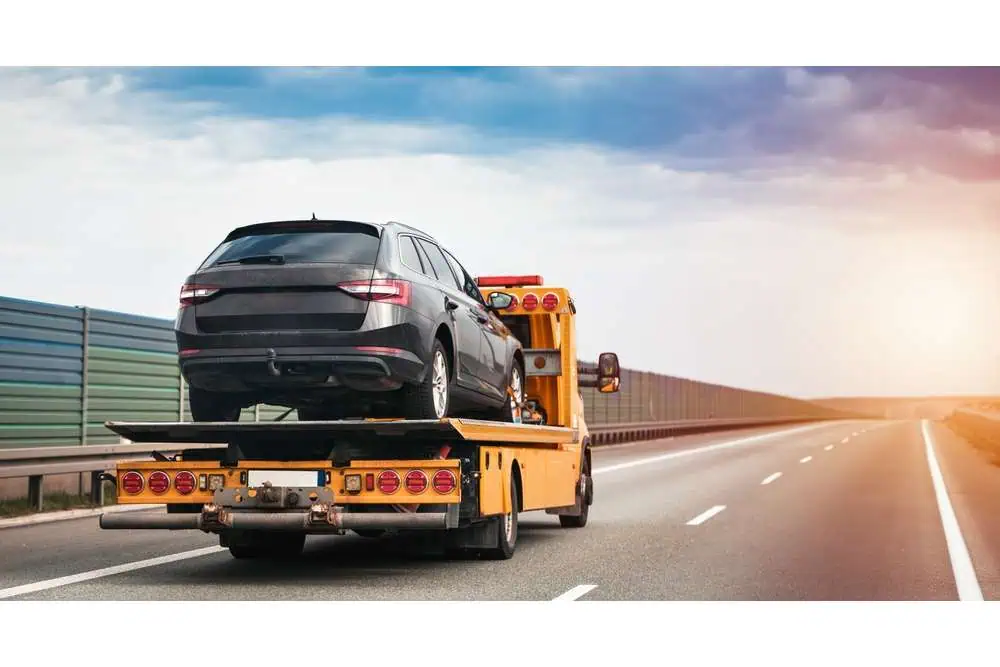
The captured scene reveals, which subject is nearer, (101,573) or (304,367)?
(304,367)

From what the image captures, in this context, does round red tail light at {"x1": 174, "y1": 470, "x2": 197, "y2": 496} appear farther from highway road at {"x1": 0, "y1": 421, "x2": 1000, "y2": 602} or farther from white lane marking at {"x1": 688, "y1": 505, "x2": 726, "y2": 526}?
white lane marking at {"x1": 688, "y1": 505, "x2": 726, "y2": 526}

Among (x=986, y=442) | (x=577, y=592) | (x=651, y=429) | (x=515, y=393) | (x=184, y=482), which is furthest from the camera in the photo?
(x=651, y=429)

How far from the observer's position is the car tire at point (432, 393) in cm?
993

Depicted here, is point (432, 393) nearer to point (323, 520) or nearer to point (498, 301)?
point (323, 520)

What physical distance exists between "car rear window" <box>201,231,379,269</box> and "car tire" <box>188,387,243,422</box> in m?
1.00

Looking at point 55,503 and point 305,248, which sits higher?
point 305,248

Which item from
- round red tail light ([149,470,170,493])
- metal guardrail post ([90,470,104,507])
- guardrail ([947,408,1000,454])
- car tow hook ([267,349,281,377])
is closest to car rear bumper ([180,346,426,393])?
car tow hook ([267,349,281,377])

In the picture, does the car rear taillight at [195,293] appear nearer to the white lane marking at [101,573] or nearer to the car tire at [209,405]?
the car tire at [209,405]

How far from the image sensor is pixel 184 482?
33.1 ft

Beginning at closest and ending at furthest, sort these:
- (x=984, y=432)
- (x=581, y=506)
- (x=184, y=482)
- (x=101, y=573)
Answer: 1. (x=184, y=482)
2. (x=101, y=573)
3. (x=581, y=506)
4. (x=984, y=432)

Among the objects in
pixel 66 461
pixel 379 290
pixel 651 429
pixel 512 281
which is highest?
pixel 512 281

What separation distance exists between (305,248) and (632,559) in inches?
160

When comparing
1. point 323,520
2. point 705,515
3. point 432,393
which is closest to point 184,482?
point 323,520
